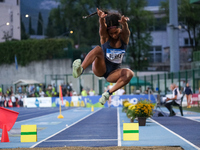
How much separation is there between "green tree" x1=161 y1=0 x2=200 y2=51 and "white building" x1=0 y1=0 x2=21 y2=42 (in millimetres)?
23798

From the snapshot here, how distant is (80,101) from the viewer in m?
36.1

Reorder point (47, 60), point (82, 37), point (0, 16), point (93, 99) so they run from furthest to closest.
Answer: point (82, 37), point (47, 60), point (0, 16), point (93, 99)

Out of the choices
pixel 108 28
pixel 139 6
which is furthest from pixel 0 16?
pixel 108 28

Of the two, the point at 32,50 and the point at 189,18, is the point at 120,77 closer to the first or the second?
the point at 32,50

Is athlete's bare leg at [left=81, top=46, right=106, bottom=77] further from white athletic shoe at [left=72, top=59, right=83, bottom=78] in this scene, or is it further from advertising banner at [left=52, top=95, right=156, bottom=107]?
advertising banner at [left=52, top=95, right=156, bottom=107]

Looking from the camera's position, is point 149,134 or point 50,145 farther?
point 149,134

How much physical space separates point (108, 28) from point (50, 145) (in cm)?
467

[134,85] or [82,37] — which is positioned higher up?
[82,37]

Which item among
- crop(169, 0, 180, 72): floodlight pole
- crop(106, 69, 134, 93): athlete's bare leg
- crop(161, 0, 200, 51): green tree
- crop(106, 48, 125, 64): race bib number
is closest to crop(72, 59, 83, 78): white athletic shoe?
crop(106, 48, 125, 64): race bib number

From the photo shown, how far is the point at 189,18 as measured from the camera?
207 ft

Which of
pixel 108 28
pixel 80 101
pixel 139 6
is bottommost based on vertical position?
pixel 80 101

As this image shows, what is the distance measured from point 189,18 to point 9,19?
30240 millimetres

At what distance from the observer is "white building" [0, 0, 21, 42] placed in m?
39.5

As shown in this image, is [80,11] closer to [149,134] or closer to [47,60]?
[47,60]
